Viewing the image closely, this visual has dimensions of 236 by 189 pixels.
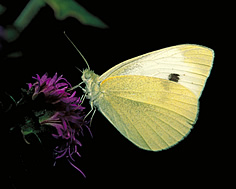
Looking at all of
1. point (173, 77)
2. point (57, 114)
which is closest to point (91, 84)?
point (57, 114)

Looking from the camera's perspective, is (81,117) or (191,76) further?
(191,76)

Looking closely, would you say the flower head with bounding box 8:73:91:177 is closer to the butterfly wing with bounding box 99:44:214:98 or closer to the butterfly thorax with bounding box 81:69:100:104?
the butterfly thorax with bounding box 81:69:100:104

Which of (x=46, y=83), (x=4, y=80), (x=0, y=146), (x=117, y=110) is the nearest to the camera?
(x=0, y=146)

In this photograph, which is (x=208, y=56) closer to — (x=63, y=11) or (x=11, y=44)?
(x=63, y=11)

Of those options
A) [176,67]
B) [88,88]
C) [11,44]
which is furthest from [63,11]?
[176,67]

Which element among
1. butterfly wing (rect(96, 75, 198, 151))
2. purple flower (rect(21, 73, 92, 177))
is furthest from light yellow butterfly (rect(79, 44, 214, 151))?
purple flower (rect(21, 73, 92, 177))

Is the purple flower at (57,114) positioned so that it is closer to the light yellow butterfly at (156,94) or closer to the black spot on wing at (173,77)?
the light yellow butterfly at (156,94)
